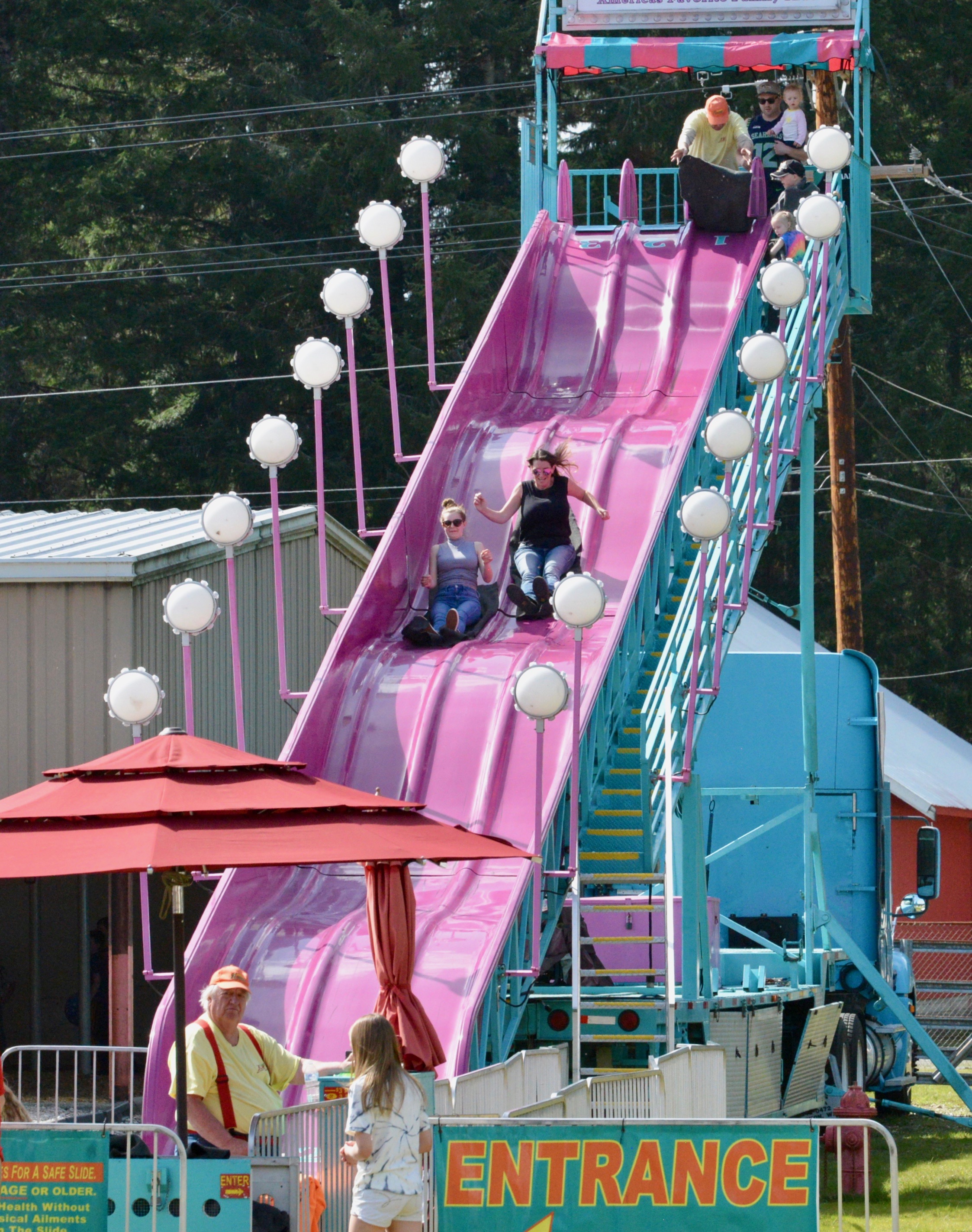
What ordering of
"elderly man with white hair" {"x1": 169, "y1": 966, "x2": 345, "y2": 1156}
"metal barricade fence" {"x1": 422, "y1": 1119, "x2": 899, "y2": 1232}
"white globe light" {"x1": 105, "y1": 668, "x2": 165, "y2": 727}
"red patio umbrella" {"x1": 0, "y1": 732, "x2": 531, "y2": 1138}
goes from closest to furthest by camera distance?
"metal barricade fence" {"x1": 422, "y1": 1119, "x2": 899, "y2": 1232}, "red patio umbrella" {"x1": 0, "y1": 732, "x2": 531, "y2": 1138}, "elderly man with white hair" {"x1": 169, "y1": 966, "x2": 345, "y2": 1156}, "white globe light" {"x1": 105, "y1": 668, "x2": 165, "y2": 727}

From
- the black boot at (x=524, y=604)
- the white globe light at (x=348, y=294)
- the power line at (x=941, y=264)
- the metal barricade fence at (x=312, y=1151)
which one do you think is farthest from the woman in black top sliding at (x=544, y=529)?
the power line at (x=941, y=264)

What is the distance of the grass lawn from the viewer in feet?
39.2

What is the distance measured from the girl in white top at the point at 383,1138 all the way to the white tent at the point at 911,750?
20.0 m

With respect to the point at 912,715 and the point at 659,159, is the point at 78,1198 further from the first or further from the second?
the point at 659,159

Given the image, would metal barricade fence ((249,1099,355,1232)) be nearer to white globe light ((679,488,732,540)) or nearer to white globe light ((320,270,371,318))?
white globe light ((679,488,732,540))

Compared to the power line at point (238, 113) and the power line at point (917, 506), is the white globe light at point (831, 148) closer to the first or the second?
the power line at point (238, 113)

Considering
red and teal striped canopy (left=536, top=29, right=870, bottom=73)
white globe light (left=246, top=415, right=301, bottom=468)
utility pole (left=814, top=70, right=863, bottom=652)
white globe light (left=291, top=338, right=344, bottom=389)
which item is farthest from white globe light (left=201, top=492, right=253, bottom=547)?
utility pole (left=814, top=70, right=863, bottom=652)

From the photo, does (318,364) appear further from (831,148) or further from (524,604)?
(831,148)

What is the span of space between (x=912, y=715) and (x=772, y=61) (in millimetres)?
15107

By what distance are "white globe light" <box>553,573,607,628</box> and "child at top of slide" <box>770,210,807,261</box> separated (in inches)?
320

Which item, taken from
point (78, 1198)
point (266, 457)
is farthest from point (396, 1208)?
point (266, 457)

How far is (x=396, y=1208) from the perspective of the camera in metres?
7.65

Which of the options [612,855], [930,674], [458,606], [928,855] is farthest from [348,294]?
[930,674]

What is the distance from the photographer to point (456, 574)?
15.6 metres
